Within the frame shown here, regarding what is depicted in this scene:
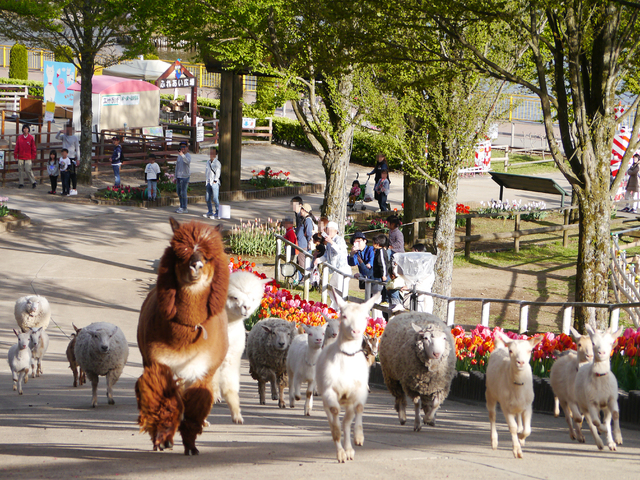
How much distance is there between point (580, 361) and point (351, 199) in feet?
55.6

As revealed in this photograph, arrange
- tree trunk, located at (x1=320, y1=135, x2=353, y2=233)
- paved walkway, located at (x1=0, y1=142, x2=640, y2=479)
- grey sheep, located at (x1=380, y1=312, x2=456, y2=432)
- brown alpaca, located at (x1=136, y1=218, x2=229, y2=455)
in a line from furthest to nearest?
tree trunk, located at (x1=320, y1=135, x2=353, y2=233) → grey sheep, located at (x1=380, y1=312, x2=456, y2=432) → brown alpaca, located at (x1=136, y1=218, x2=229, y2=455) → paved walkway, located at (x1=0, y1=142, x2=640, y2=479)

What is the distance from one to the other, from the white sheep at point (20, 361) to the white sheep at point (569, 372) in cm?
555

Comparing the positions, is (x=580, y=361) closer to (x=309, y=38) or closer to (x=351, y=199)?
(x=309, y=38)

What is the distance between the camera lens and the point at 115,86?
101ft

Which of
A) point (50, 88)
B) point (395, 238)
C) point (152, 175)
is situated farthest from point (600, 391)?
point (50, 88)

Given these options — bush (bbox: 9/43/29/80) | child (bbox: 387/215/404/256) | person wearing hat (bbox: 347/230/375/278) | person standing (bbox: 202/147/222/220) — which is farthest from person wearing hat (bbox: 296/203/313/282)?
bush (bbox: 9/43/29/80)

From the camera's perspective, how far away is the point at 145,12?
1845 cm

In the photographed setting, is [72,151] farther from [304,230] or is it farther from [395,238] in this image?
[395,238]

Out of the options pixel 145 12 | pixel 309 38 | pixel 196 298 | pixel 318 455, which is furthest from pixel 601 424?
pixel 145 12

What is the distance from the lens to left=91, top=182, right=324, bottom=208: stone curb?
22.1 metres

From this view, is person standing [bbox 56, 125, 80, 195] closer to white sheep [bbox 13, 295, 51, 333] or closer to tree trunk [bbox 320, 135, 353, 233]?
tree trunk [bbox 320, 135, 353, 233]

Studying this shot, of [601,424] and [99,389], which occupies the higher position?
[601,424]

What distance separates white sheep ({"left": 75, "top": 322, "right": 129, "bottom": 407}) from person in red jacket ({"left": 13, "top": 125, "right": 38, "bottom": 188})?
52.9ft

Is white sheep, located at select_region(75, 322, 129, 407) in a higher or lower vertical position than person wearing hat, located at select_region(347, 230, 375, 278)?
lower
